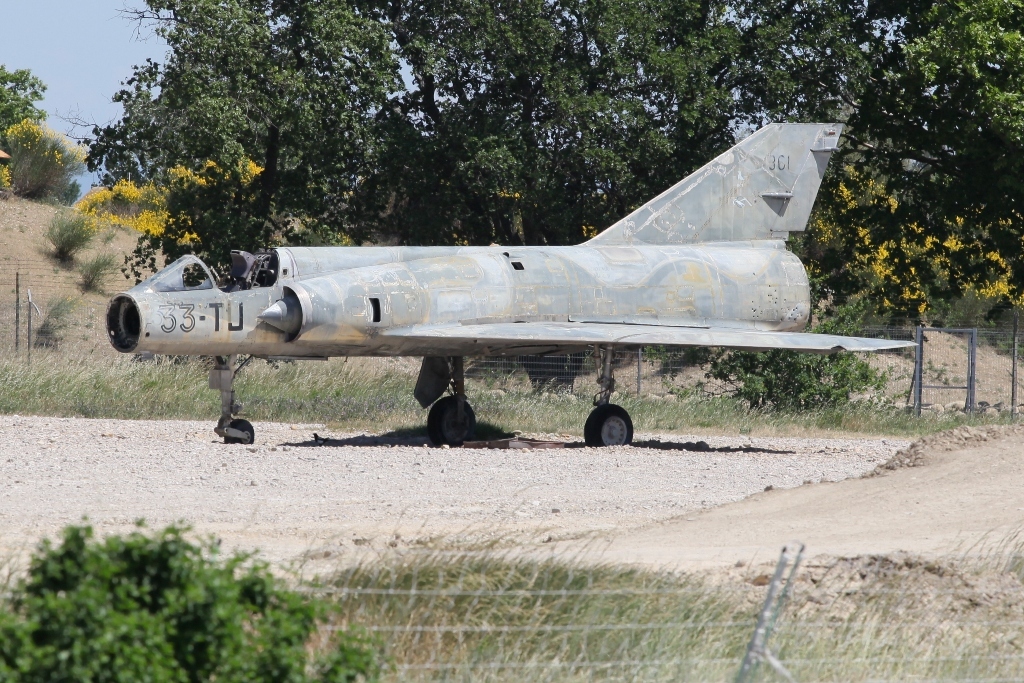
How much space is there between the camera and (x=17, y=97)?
144ft

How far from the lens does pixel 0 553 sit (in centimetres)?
827

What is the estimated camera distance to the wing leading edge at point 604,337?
1611 cm

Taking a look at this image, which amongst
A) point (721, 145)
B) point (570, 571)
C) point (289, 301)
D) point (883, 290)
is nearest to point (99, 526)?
point (570, 571)

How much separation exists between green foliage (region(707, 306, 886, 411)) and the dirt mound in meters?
8.27

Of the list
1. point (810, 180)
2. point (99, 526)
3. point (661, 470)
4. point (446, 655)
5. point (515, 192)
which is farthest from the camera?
point (515, 192)

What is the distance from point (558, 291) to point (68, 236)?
30.3m

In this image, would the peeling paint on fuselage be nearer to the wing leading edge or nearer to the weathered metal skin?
the weathered metal skin

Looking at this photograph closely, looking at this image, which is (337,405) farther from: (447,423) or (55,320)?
(55,320)

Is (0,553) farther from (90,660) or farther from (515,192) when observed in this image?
(515,192)

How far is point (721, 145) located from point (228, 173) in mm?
11312

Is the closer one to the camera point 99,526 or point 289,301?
point 99,526

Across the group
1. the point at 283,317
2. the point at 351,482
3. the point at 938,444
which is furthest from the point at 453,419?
the point at 938,444

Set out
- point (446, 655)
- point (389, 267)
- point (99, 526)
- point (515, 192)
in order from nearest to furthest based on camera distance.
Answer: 1. point (446, 655)
2. point (99, 526)
3. point (389, 267)
4. point (515, 192)

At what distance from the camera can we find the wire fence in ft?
91.2
